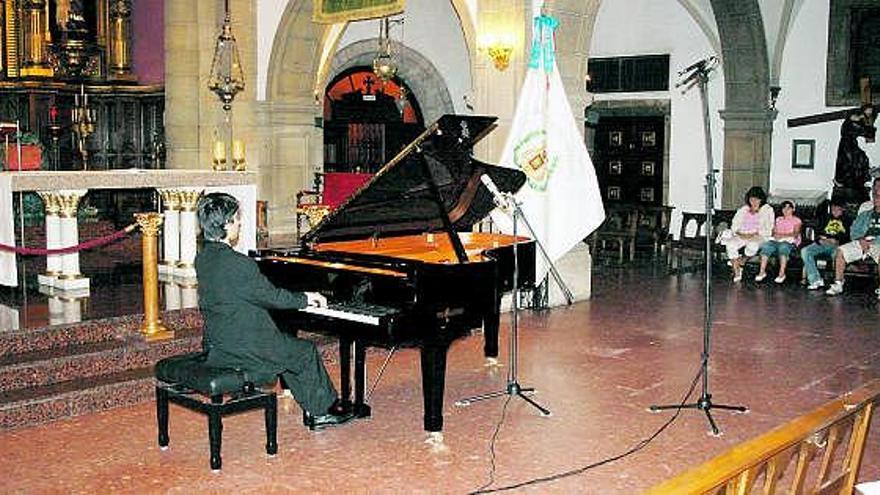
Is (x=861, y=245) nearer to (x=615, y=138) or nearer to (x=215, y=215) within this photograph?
(x=615, y=138)

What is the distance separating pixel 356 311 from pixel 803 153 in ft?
32.4

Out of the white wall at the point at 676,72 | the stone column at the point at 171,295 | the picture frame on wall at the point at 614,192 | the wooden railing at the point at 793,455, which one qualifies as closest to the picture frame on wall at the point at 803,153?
the white wall at the point at 676,72

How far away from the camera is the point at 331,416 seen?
535 cm

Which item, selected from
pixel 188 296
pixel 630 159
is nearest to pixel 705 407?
pixel 188 296

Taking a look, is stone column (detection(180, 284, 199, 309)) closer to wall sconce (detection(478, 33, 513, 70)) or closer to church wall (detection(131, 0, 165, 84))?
wall sconce (detection(478, 33, 513, 70))

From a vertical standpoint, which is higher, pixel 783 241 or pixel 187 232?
pixel 187 232

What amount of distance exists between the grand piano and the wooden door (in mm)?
8567

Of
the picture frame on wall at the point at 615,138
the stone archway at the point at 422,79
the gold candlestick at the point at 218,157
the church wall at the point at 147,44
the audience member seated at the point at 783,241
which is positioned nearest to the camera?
the gold candlestick at the point at 218,157

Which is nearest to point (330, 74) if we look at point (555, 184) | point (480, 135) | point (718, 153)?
point (718, 153)

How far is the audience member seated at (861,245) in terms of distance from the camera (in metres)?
9.98

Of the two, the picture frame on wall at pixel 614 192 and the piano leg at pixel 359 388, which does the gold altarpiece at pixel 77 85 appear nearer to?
the picture frame on wall at pixel 614 192

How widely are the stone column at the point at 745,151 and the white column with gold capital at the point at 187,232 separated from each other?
785 cm

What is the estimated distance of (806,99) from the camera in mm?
13078

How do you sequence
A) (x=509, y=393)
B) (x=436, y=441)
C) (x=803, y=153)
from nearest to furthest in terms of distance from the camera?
(x=436, y=441) < (x=509, y=393) < (x=803, y=153)
